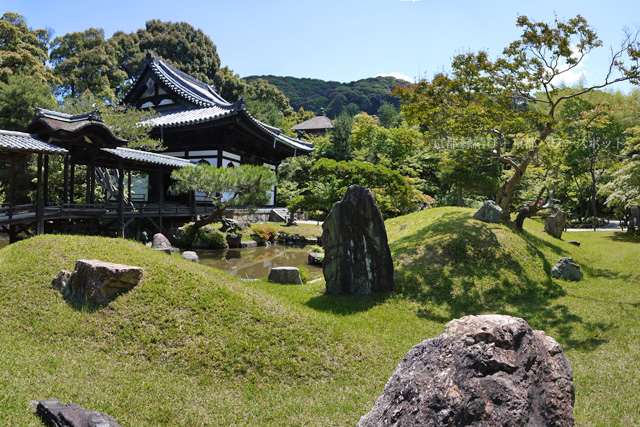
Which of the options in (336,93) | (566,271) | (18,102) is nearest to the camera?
(566,271)

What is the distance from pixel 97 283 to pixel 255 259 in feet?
28.4

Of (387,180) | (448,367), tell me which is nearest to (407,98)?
(387,180)

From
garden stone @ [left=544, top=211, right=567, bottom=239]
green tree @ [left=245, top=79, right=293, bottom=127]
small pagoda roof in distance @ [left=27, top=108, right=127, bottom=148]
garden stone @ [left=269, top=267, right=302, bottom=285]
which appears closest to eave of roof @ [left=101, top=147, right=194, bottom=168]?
small pagoda roof in distance @ [left=27, top=108, right=127, bottom=148]

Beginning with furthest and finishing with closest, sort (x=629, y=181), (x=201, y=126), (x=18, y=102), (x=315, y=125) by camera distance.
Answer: (x=315, y=125), (x=18, y=102), (x=201, y=126), (x=629, y=181)

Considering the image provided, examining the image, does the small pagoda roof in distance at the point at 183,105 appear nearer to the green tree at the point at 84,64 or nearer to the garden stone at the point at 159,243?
the green tree at the point at 84,64

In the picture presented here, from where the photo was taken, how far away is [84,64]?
33.0 m

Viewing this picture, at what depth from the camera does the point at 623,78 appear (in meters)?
10.1

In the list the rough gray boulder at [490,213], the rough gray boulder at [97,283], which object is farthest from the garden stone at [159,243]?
the rough gray boulder at [490,213]

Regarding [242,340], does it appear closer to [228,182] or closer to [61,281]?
[61,281]

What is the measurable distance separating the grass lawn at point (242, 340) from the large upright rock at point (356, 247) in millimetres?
408

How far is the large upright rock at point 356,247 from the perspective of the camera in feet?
25.4

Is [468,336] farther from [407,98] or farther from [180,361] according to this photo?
[407,98]

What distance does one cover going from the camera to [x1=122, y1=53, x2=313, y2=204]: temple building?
19.8 m

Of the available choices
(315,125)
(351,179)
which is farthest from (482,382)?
(315,125)
